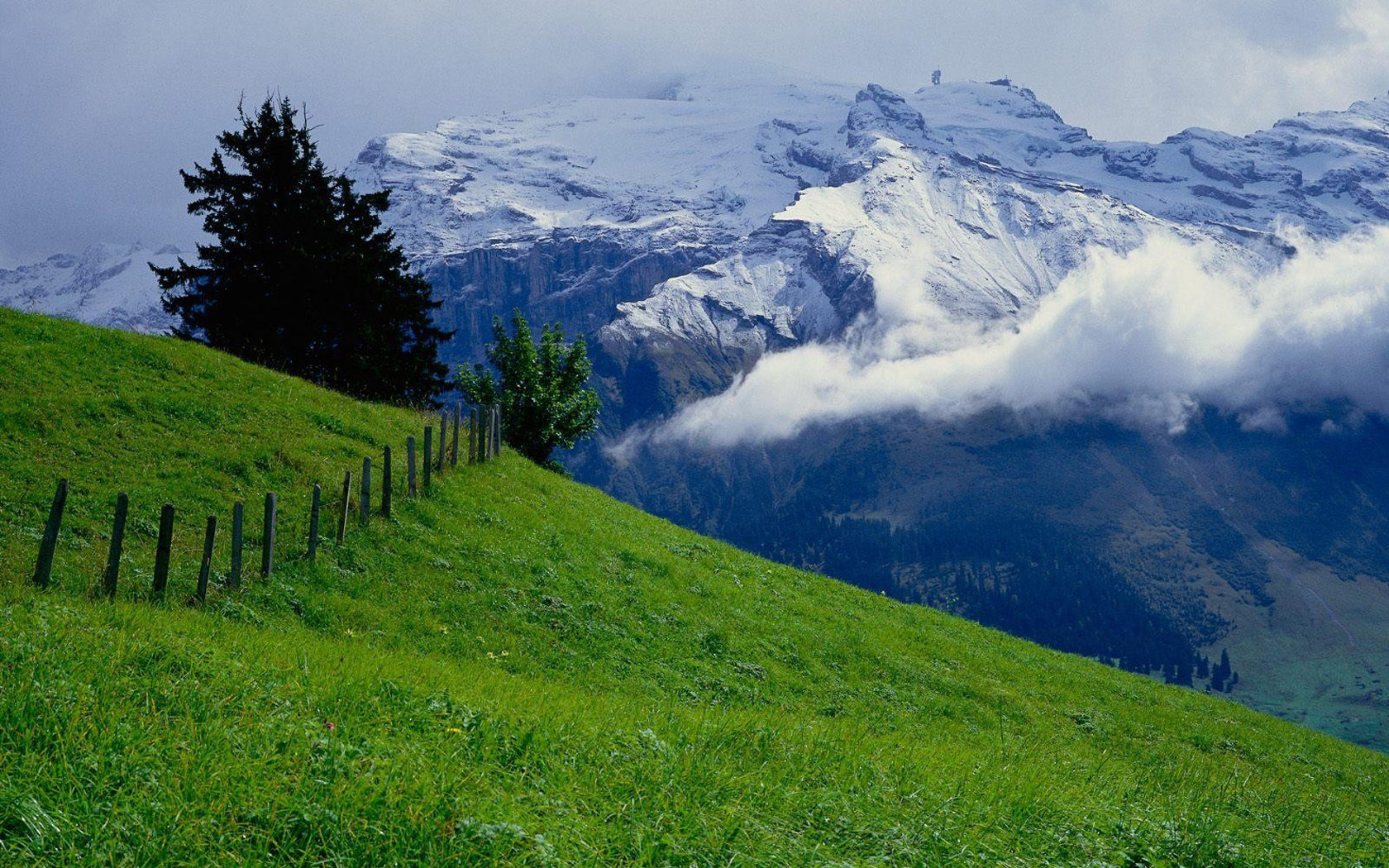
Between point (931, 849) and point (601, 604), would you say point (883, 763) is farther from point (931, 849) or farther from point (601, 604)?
point (601, 604)

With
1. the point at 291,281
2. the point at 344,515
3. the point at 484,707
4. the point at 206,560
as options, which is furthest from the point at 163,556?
the point at 291,281

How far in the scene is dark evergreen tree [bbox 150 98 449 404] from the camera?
4828 centimetres

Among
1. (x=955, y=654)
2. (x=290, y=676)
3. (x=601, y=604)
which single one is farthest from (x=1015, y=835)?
(x=955, y=654)

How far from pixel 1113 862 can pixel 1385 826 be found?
8901mm

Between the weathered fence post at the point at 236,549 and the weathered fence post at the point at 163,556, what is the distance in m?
1.30

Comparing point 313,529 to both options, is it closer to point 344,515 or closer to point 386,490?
point 344,515

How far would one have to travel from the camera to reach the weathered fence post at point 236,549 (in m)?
19.1

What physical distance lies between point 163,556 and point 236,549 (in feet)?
4.76

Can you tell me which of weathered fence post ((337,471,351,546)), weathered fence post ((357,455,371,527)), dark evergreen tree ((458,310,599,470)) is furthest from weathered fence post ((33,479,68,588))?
dark evergreen tree ((458,310,599,470))

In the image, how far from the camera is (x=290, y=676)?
1036 cm

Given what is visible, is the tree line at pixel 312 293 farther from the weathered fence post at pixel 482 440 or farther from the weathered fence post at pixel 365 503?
the weathered fence post at pixel 365 503

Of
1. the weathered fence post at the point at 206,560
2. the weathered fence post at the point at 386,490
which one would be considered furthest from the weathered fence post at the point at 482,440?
the weathered fence post at the point at 206,560

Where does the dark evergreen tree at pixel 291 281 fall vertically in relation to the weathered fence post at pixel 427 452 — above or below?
above

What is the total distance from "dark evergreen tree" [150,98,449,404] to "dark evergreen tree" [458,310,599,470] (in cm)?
626
